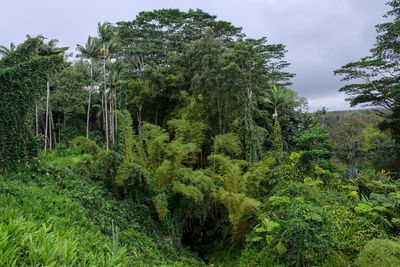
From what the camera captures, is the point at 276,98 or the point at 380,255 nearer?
the point at 380,255

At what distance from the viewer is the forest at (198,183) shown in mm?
3342

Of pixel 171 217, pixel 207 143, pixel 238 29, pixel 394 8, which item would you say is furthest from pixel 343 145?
pixel 171 217

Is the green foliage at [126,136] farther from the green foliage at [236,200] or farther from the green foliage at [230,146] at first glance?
the green foliage at [230,146]

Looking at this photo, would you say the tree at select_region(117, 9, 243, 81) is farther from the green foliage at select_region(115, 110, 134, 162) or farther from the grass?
the grass

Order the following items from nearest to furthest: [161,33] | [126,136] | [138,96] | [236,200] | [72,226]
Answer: [72,226] → [236,200] → [126,136] → [138,96] → [161,33]

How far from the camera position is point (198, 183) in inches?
235

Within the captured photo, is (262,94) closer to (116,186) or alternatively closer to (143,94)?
(143,94)

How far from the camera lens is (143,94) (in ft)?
40.7

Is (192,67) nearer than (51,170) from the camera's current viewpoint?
No

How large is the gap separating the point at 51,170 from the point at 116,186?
1398 mm

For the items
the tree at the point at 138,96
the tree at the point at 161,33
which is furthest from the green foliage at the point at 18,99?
the tree at the point at 161,33

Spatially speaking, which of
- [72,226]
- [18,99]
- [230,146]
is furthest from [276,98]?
[72,226]

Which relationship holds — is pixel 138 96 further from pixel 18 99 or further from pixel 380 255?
pixel 380 255

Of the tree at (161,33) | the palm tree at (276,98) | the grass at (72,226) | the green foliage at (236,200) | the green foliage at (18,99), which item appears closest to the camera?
the grass at (72,226)
